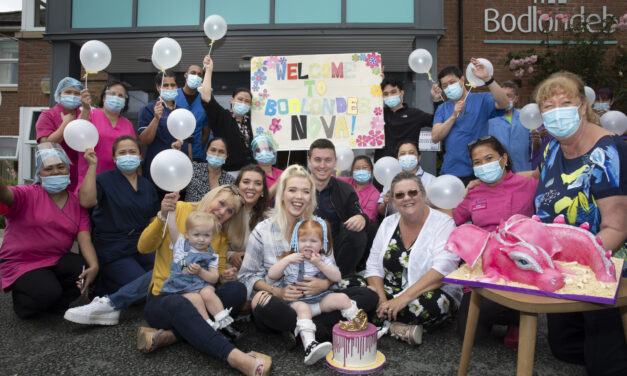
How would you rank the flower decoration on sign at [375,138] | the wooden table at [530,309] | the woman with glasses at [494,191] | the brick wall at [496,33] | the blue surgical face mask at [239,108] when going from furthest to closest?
1. the brick wall at [496,33]
2. the flower decoration on sign at [375,138]
3. the blue surgical face mask at [239,108]
4. the woman with glasses at [494,191]
5. the wooden table at [530,309]

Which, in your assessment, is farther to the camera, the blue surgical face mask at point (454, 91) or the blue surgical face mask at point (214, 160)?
the blue surgical face mask at point (454, 91)

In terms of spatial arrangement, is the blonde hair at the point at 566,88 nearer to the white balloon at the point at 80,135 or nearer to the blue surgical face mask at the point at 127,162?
the blue surgical face mask at the point at 127,162

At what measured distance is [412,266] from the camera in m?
3.01

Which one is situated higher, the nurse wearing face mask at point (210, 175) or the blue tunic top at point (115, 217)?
the nurse wearing face mask at point (210, 175)

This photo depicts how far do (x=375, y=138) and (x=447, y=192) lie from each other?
2097mm

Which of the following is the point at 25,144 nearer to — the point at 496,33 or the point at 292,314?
the point at 292,314

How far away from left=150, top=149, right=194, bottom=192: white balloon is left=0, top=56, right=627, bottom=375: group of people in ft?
0.57

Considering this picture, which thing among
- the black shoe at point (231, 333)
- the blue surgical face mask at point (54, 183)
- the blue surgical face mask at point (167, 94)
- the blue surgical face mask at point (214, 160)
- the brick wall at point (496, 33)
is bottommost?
the black shoe at point (231, 333)

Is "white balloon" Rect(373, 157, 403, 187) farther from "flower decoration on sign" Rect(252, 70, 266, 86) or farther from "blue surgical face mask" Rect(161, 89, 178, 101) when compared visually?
"blue surgical face mask" Rect(161, 89, 178, 101)

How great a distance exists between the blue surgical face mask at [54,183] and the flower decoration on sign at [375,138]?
3159 millimetres

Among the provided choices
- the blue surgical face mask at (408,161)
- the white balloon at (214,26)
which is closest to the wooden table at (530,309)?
the blue surgical face mask at (408,161)

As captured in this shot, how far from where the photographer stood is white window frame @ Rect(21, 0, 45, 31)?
10977 millimetres

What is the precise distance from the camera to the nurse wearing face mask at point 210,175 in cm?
401

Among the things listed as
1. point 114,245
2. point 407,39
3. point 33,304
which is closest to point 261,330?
point 114,245
